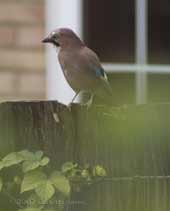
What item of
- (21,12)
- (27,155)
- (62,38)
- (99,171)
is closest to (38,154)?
(27,155)

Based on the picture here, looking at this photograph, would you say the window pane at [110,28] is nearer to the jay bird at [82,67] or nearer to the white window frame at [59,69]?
the white window frame at [59,69]

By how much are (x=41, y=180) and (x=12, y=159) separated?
9cm

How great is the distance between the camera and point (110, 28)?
4.18m

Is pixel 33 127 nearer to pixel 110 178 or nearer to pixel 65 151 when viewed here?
pixel 65 151

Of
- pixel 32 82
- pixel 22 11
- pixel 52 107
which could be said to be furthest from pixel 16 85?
pixel 52 107

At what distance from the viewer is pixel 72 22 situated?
410 cm

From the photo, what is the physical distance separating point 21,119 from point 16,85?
1991 millimetres

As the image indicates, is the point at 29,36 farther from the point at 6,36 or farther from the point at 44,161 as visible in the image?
the point at 44,161

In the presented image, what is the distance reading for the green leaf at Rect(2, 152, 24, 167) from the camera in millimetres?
2107

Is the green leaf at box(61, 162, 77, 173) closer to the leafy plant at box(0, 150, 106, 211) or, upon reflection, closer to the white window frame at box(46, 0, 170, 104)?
the leafy plant at box(0, 150, 106, 211)

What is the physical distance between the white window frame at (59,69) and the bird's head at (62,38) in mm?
1189

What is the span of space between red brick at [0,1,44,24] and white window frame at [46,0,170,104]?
4cm

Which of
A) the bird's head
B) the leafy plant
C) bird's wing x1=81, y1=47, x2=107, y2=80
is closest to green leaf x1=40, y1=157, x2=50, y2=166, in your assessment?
the leafy plant

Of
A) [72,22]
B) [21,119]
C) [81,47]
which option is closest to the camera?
[21,119]
